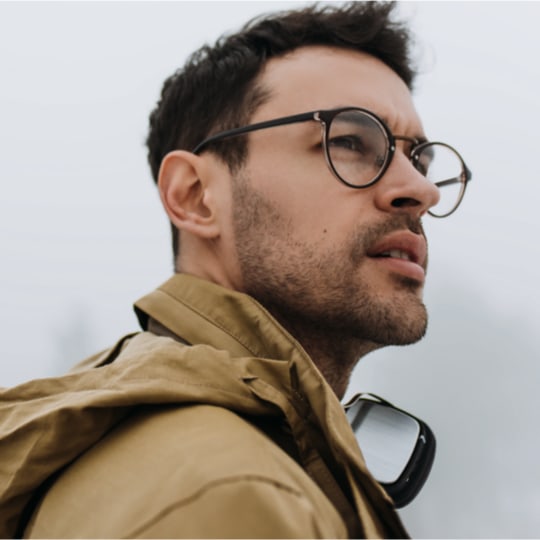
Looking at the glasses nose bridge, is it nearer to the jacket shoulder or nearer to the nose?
the nose

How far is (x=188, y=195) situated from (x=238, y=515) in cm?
159

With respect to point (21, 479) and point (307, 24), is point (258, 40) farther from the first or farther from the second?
point (21, 479)

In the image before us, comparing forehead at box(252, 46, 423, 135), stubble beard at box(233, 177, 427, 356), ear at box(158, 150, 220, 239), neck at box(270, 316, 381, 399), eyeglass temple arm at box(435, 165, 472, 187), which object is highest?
forehead at box(252, 46, 423, 135)

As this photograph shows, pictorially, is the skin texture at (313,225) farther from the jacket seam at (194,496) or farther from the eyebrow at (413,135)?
the jacket seam at (194,496)

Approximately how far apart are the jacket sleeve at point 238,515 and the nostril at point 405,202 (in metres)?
1.34

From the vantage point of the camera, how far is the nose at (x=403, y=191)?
78.3 inches

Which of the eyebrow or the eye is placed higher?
the eyebrow

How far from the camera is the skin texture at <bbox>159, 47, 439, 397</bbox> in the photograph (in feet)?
6.41

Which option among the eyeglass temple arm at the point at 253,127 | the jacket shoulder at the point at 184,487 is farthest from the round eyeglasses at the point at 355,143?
the jacket shoulder at the point at 184,487

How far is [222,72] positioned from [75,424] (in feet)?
5.85

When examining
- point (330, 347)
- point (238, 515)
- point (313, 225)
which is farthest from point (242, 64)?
point (238, 515)

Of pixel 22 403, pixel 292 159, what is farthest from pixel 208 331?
pixel 292 159

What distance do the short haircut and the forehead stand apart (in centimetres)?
6

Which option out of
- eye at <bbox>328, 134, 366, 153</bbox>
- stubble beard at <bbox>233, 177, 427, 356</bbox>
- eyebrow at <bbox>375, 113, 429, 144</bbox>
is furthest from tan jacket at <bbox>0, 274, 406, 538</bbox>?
eyebrow at <bbox>375, 113, 429, 144</bbox>
